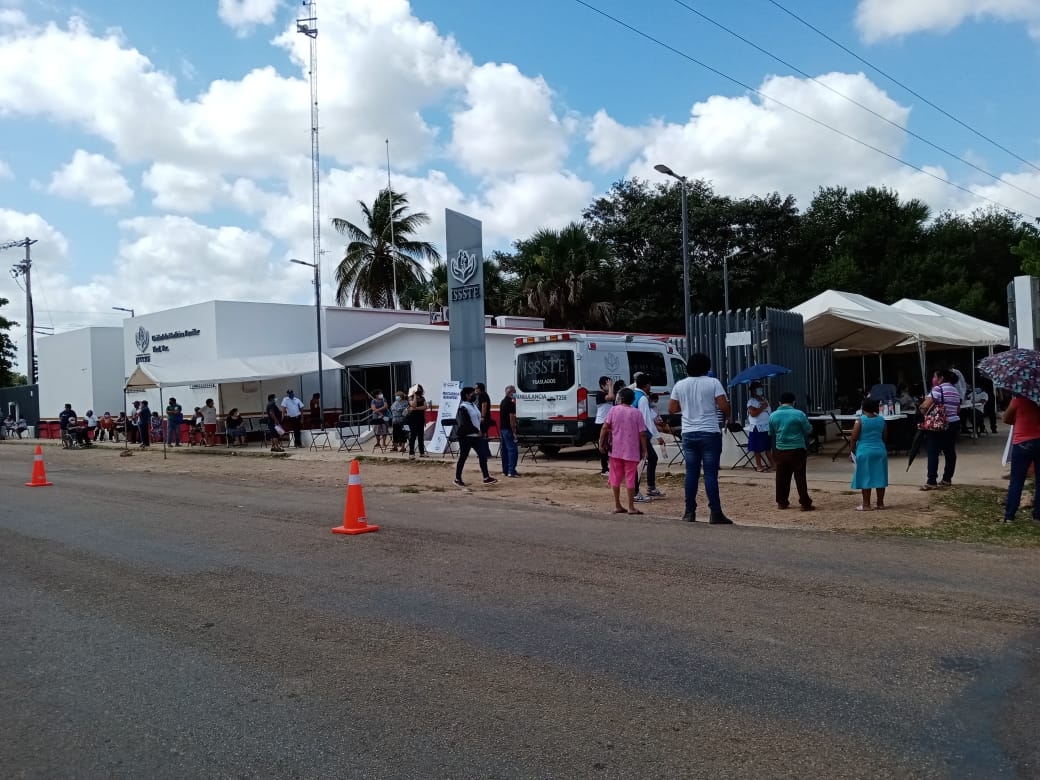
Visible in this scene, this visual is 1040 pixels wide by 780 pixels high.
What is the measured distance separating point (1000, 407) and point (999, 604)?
90.8ft

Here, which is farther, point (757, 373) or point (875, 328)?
point (875, 328)

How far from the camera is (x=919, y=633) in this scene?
5469mm

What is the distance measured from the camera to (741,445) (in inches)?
605

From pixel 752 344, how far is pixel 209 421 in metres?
18.7

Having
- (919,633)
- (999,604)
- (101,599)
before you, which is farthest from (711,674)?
(101,599)

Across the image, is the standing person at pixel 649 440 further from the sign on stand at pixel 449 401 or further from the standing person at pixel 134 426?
the standing person at pixel 134 426

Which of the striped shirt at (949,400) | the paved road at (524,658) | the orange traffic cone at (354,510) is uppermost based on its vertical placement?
the striped shirt at (949,400)

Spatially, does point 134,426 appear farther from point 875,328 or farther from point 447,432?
point 875,328

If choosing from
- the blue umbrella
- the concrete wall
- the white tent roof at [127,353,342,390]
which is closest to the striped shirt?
the blue umbrella

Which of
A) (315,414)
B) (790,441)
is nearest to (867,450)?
(790,441)

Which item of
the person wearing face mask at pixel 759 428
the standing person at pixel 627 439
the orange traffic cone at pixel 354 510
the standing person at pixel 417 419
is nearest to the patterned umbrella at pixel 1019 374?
the standing person at pixel 627 439

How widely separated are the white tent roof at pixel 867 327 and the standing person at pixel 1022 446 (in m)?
8.65

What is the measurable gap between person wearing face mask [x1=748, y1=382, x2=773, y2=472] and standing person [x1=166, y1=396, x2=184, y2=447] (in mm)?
20234

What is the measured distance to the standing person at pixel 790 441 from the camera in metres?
10.3
